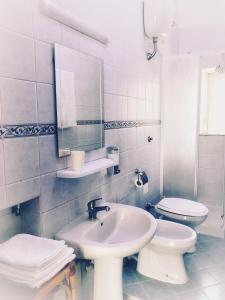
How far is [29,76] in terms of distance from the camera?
1.12 meters

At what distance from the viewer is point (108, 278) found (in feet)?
4.47

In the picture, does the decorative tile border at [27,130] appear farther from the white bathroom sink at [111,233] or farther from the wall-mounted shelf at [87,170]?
the white bathroom sink at [111,233]

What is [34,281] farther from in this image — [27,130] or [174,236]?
[174,236]

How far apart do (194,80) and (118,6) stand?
3.97 feet

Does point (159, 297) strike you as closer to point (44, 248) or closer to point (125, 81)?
point (44, 248)

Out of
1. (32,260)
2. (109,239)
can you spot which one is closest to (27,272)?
(32,260)

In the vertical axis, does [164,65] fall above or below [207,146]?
above

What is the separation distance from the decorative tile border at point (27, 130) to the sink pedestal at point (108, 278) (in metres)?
0.72

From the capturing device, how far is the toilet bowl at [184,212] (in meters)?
2.20

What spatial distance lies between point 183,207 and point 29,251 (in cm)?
163

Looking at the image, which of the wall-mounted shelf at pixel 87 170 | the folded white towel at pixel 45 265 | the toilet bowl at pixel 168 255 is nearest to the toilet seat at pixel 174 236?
the toilet bowl at pixel 168 255

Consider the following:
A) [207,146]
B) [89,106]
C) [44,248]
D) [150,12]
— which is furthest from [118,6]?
[207,146]

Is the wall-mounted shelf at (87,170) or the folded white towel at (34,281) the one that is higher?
the wall-mounted shelf at (87,170)

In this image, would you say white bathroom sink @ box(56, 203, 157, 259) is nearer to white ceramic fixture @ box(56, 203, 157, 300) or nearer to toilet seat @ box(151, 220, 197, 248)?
white ceramic fixture @ box(56, 203, 157, 300)
